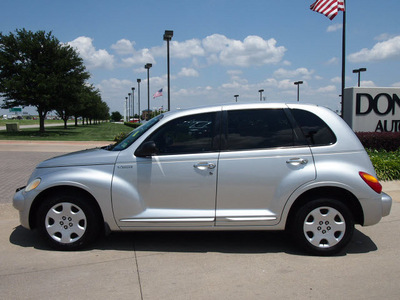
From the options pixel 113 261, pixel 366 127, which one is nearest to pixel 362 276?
pixel 113 261

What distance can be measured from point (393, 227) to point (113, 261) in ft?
13.5

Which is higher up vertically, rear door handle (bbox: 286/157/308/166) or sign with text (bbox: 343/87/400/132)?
sign with text (bbox: 343/87/400/132)

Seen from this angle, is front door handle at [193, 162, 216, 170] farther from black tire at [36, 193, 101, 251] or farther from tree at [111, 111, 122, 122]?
tree at [111, 111, 122, 122]

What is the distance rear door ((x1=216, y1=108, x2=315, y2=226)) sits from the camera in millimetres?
4133

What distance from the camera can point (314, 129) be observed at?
4.31m

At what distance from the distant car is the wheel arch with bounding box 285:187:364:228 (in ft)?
0.04

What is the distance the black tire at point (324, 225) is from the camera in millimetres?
4148

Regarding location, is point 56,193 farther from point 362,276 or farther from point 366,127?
point 366,127

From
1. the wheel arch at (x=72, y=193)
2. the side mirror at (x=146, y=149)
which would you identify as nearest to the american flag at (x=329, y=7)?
the side mirror at (x=146, y=149)

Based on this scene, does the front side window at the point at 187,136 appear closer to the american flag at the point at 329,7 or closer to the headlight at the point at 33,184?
the headlight at the point at 33,184

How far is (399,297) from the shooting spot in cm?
326

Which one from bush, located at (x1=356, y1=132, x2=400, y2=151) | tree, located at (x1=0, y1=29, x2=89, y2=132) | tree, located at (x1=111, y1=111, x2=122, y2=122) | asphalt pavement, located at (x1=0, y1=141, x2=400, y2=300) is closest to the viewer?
asphalt pavement, located at (x1=0, y1=141, x2=400, y2=300)

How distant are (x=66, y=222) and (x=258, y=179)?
2336 millimetres

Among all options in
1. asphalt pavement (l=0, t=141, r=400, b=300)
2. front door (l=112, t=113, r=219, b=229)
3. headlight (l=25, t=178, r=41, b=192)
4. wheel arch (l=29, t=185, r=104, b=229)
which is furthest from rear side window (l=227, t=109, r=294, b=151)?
headlight (l=25, t=178, r=41, b=192)
